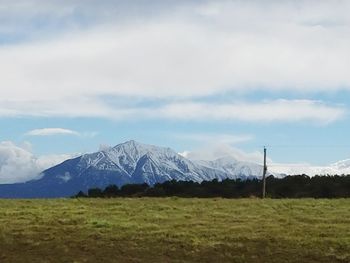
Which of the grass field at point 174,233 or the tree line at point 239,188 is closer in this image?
the grass field at point 174,233

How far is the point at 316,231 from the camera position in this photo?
25984mm

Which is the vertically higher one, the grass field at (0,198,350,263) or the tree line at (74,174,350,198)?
the tree line at (74,174,350,198)

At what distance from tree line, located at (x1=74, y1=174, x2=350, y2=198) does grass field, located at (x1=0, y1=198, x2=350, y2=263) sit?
113ft

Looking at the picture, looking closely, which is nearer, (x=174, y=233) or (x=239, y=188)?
(x=174, y=233)

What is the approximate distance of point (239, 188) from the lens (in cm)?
8419

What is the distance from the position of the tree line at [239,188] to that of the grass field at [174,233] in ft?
113

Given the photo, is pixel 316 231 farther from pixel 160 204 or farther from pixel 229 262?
pixel 160 204

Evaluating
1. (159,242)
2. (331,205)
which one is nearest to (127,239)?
(159,242)

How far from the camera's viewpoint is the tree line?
232 ft

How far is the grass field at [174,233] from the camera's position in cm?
2153

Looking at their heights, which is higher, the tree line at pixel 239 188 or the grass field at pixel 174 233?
the tree line at pixel 239 188

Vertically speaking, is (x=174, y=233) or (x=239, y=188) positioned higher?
(x=239, y=188)

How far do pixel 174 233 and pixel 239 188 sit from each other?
59909 millimetres

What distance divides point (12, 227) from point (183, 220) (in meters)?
7.70
